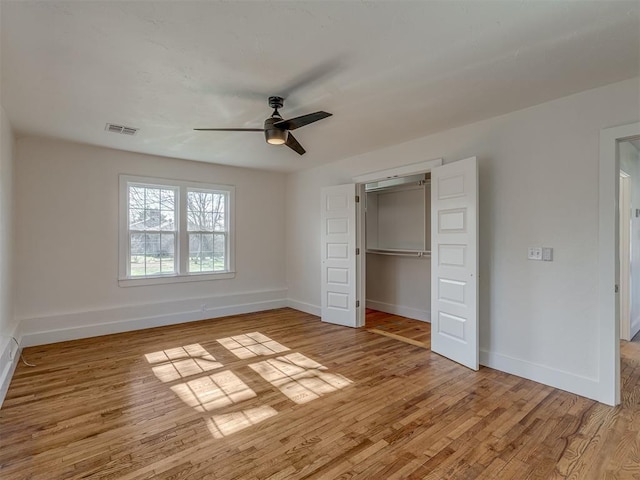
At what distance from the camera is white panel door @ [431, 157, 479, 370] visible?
3.32m

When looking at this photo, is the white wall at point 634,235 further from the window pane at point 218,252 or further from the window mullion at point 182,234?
the window mullion at point 182,234

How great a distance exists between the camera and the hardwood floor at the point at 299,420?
6.39ft

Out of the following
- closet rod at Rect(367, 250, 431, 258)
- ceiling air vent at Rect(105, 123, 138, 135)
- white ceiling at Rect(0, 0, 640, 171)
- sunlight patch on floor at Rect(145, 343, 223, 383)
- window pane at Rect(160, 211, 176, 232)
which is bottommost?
sunlight patch on floor at Rect(145, 343, 223, 383)

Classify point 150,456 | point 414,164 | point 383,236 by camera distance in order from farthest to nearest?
point 383,236 < point 414,164 < point 150,456

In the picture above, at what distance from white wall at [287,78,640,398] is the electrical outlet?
50mm

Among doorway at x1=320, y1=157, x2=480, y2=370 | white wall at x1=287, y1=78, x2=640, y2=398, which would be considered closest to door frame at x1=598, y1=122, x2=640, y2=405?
white wall at x1=287, y1=78, x2=640, y2=398

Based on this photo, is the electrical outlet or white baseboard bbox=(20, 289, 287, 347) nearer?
the electrical outlet

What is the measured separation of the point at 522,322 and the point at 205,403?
119 inches

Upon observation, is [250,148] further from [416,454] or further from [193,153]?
[416,454]

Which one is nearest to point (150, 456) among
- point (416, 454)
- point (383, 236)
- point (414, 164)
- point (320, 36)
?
point (416, 454)

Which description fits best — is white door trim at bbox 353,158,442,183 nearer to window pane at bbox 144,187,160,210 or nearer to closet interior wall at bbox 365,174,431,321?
closet interior wall at bbox 365,174,431,321

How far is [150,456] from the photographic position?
79.9 inches

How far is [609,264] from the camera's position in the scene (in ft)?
8.77

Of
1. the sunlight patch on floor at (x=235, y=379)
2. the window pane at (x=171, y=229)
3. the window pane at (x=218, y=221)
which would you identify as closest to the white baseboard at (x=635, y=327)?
the sunlight patch on floor at (x=235, y=379)
